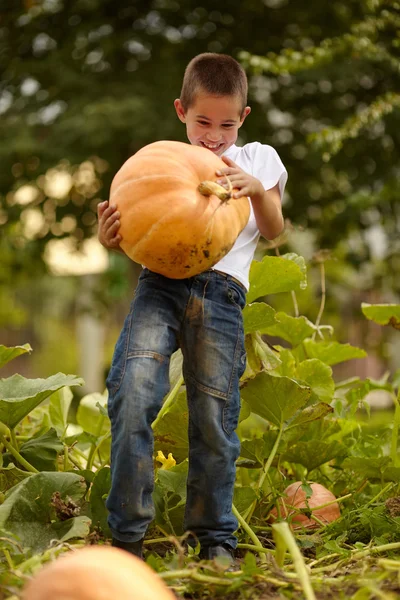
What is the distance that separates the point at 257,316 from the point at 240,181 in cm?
68

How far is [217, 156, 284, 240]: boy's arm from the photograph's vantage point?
204 centimetres

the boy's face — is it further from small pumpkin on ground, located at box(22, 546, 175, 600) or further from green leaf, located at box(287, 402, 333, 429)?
small pumpkin on ground, located at box(22, 546, 175, 600)

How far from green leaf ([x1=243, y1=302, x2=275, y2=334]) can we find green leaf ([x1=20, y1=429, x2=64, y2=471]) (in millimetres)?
659

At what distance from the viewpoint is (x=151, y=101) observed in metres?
5.86

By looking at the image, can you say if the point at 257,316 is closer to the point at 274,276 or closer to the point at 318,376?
the point at 274,276

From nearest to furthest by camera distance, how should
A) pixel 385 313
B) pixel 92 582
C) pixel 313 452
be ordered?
pixel 92 582 < pixel 313 452 < pixel 385 313

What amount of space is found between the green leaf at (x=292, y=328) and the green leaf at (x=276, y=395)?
1.84ft

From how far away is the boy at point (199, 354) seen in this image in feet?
6.65

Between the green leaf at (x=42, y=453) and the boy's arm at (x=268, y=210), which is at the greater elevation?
the boy's arm at (x=268, y=210)

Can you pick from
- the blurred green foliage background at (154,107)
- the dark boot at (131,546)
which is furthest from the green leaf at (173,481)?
the blurred green foliage background at (154,107)

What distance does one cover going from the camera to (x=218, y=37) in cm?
634

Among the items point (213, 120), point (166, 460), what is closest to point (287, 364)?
point (166, 460)

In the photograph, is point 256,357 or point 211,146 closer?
point 211,146

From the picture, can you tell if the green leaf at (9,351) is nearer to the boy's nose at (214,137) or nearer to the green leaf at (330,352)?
the boy's nose at (214,137)
